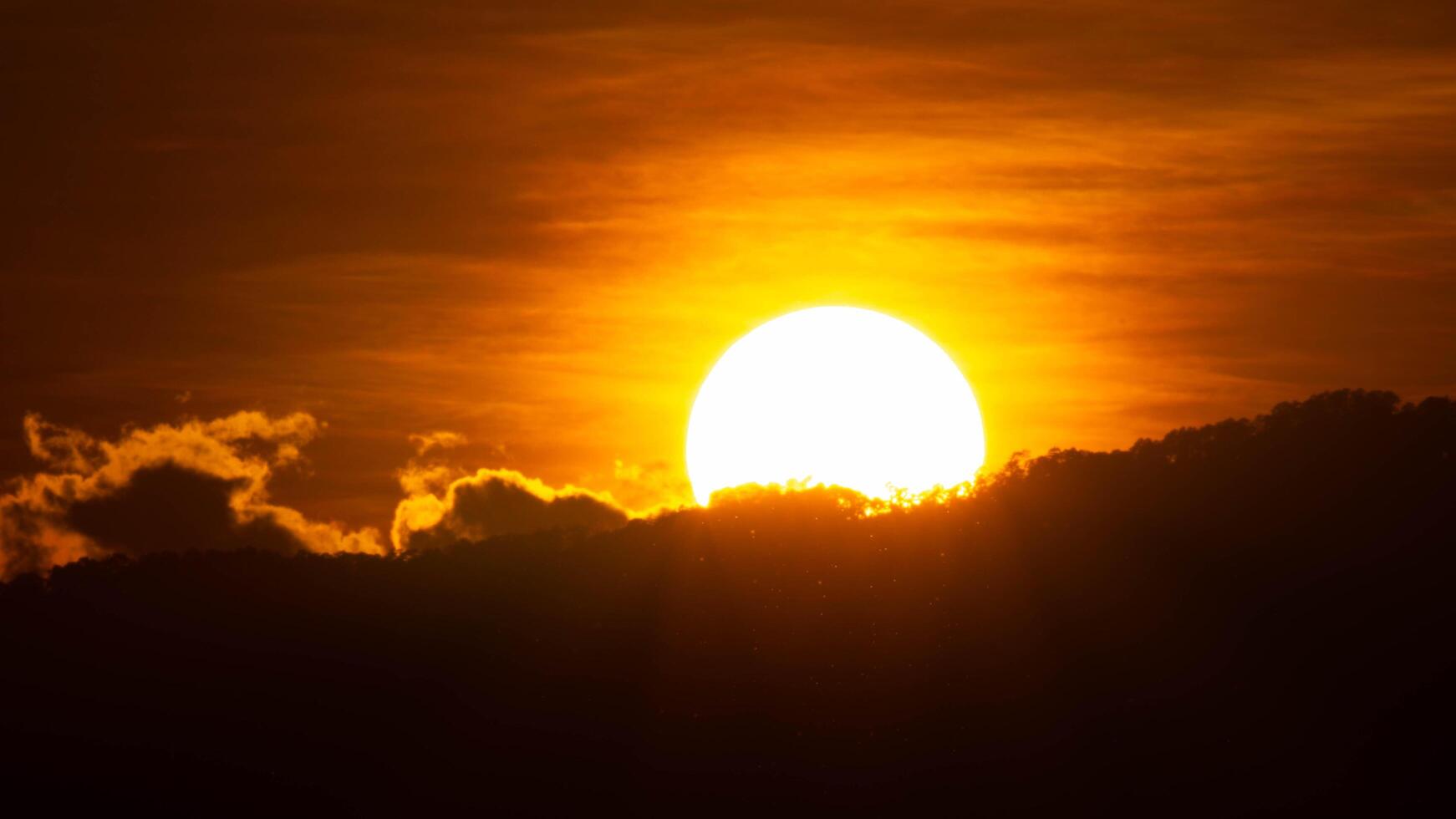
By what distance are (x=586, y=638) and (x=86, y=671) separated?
1731 cm

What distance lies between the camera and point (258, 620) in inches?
2825

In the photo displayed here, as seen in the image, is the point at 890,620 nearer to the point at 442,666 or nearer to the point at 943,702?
the point at 943,702

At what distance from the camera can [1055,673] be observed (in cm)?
6138

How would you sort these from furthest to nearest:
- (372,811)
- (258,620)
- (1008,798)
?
(258,620) < (372,811) < (1008,798)

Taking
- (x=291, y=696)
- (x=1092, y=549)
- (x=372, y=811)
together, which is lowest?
(x=372, y=811)

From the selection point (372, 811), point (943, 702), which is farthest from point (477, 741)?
point (943, 702)

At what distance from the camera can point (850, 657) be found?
6312 cm

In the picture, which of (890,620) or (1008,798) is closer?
(1008,798)

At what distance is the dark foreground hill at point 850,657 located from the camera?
59.1m

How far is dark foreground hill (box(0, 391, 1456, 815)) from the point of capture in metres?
→ 59.1

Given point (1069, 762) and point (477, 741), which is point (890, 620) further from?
point (477, 741)

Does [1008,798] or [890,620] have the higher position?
[890,620]

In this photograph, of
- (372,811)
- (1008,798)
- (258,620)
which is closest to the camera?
(1008,798)

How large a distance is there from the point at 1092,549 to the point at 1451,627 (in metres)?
11.0
